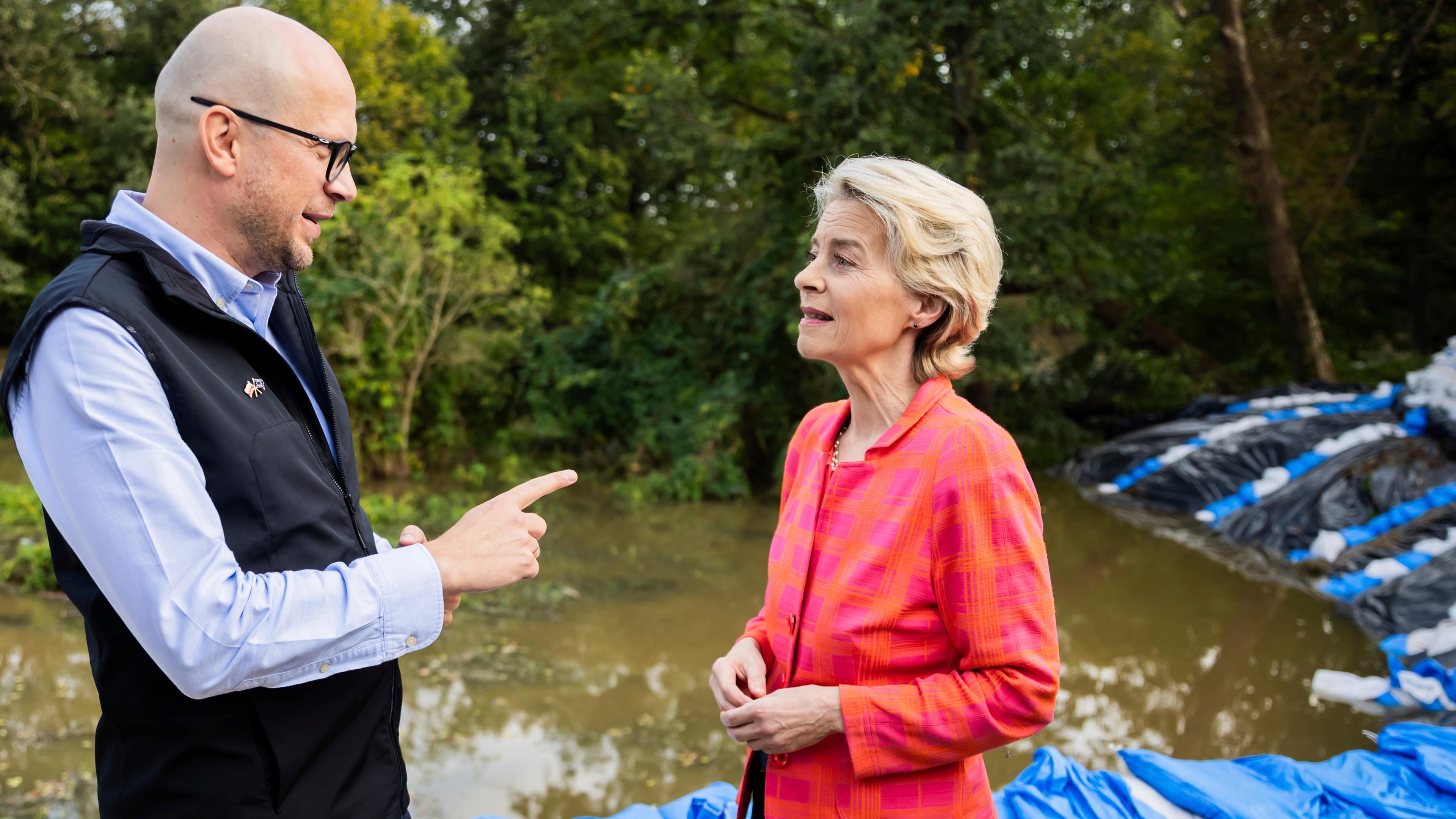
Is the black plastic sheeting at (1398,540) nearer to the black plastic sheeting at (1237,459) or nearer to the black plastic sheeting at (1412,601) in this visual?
the black plastic sheeting at (1412,601)

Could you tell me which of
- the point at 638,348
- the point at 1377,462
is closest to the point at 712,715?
the point at 1377,462

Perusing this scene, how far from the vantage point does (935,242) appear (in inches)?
69.3

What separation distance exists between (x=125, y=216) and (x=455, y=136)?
15975mm

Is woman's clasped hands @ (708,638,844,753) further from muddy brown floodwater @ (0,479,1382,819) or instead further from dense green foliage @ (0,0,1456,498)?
dense green foliage @ (0,0,1456,498)

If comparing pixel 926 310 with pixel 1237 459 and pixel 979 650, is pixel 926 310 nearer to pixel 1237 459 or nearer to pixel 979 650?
pixel 979 650

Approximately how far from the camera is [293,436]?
1354mm

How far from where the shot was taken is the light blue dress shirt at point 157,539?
1.12 meters

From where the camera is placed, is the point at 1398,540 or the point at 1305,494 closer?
the point at 1398,540

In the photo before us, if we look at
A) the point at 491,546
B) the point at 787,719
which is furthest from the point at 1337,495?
the point at 491,546

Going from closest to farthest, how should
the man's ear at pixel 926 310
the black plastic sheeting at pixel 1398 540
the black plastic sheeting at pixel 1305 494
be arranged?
the man's ear at pixel 926 310
the black plastic sheeting at pixel 1305 494
the black plastic sheeting at pixel 1398 540

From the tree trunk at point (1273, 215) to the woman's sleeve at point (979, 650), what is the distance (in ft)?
38.6

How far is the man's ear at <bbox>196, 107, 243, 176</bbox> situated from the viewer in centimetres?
135

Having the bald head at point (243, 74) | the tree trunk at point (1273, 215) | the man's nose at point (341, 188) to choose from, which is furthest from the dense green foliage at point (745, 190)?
the bald head at point (243, 74)

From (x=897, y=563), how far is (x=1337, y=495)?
7273 mm
